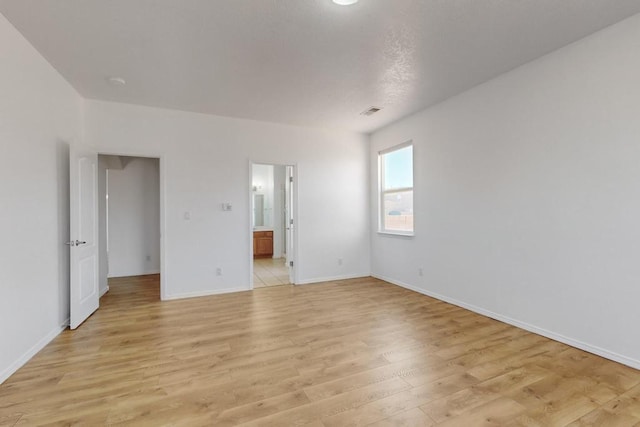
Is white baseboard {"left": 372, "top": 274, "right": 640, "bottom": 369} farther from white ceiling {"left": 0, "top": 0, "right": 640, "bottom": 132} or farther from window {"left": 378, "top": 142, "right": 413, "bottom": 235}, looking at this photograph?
white ceiling {"left": 0, "top": 0, "right": 640, "bottom": 132}

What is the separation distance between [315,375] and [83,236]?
2959 millimetres

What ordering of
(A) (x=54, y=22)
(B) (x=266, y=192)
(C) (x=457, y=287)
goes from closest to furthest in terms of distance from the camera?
(A) (x=54, y=22), (C) (x=457, y=287), (B) (x=266, y=192)

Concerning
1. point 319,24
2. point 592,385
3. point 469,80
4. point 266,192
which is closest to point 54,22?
point 319,24

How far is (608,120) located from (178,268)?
494 cm

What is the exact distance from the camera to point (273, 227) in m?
7.88

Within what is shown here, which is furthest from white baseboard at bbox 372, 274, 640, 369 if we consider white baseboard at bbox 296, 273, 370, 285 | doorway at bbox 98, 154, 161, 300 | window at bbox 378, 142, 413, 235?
doorway at bbox 98, 154, 161, 300

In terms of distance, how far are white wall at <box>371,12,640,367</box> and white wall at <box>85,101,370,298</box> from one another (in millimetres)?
1648

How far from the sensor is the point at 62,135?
3.11m

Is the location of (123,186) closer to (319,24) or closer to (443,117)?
(319,24)

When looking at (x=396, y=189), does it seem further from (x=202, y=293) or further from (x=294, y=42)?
(x=202, y=293)

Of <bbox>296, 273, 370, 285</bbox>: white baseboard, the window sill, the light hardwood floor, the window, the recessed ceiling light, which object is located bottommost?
the light hardwood floor

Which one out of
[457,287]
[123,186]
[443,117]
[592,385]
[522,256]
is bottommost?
[592,385]

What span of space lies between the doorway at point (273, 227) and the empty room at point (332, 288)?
2.78ft

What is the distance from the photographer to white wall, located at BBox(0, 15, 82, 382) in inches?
87.7
